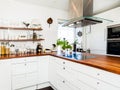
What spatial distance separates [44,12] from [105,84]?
9.60ft

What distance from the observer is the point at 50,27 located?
150 inches

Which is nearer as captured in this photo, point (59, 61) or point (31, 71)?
point (59, 61)

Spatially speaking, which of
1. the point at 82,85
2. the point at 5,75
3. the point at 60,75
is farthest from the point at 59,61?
the point at 5,75

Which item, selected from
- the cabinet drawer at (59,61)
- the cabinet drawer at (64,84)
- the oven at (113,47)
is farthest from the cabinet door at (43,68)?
the oven at (113,47)

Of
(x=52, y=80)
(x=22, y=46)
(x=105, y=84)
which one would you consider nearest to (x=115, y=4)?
(x=105, y=84)

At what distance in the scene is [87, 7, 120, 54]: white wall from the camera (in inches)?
107

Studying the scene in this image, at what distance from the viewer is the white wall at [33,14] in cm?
307

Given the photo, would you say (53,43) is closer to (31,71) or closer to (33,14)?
(33,14)

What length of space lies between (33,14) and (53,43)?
1152mm

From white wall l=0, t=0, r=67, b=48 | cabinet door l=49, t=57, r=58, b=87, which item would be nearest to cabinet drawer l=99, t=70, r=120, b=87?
cabinet door l=49, t=57, r=58, b=87

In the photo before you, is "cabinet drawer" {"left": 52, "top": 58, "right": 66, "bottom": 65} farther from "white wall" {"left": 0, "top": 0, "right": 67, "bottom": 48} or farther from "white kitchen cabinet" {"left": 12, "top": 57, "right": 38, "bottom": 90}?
"white wall" {"left": 0, "top": 0, "right": 67, "bottom": 48}

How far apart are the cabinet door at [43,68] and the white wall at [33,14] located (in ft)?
2.52

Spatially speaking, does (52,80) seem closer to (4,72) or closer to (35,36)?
(4,72)

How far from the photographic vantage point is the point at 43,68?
9.93 feet
